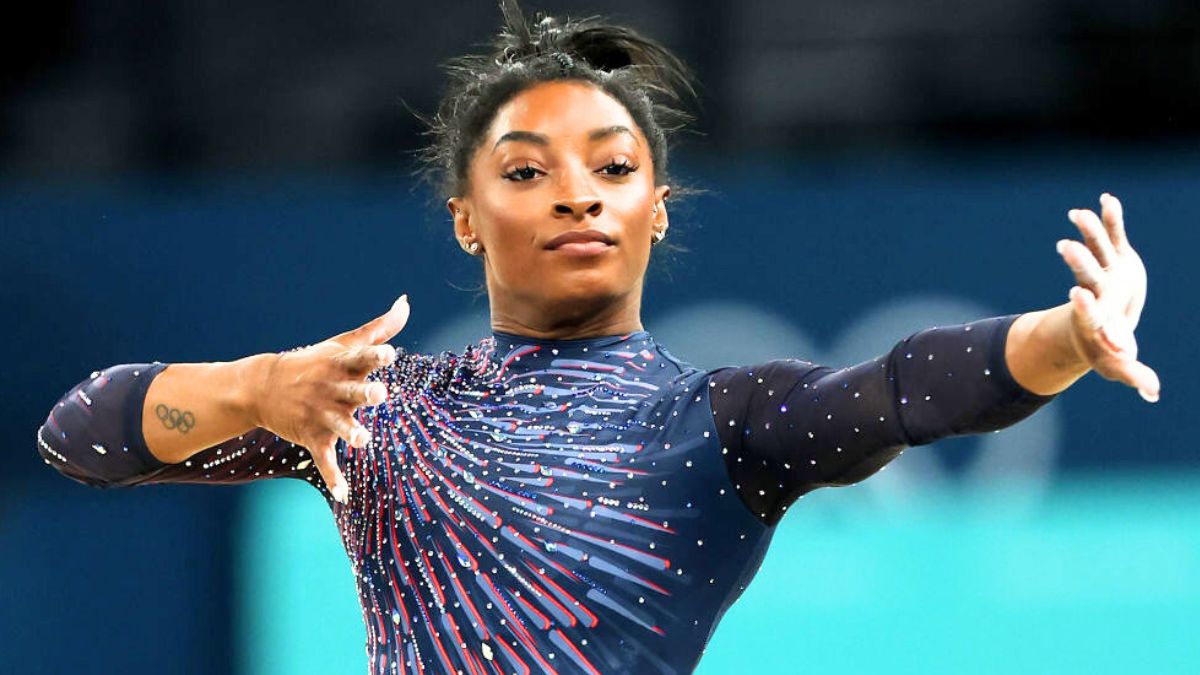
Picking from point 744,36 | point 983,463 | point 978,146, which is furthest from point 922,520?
point 744,36

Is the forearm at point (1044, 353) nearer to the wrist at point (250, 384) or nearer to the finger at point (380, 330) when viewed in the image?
the finger at point (380, 330)

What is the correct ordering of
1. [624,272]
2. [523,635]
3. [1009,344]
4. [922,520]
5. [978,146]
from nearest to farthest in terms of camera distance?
[1009,344] → [523,635] → [624,272] → [922,520] → [978,146]

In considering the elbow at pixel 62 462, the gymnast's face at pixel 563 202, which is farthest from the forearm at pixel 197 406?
the gymnast's face at pixel 563 202

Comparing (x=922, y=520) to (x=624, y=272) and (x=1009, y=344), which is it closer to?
(x=624, y=272)

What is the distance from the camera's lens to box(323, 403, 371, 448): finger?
171 cm

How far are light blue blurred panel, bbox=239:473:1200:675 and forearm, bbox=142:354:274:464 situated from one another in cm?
171

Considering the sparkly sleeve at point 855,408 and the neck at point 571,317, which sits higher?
the neck at point 571,317

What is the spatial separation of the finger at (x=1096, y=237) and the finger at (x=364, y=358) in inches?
26.1

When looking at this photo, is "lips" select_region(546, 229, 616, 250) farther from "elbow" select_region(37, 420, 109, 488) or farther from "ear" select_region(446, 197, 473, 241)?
"elbow" select_region(37, 420, 109, 488)

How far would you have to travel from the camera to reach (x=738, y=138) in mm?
4117

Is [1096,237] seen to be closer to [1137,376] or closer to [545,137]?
[1137,376]

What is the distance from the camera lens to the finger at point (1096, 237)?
5.25 feet

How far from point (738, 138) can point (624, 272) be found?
2071 millimetres

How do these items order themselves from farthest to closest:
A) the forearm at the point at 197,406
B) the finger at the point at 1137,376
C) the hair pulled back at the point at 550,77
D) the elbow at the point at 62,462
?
1. the hair pulled back at the point at 550,77
2. the elbow at the point at 62,462
3. the forearm at the point at 197,406
4. the finger at the point at 1137,376
